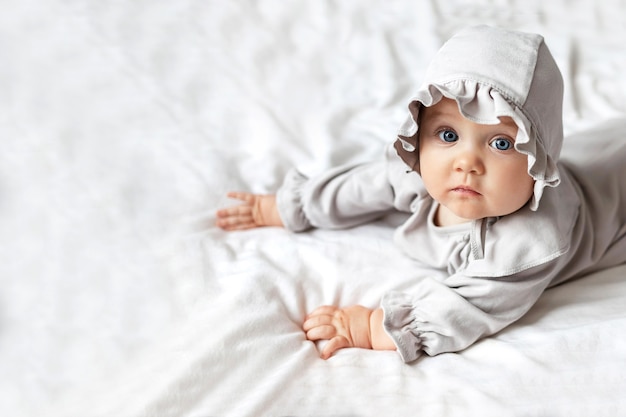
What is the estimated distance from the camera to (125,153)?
4.95 feet

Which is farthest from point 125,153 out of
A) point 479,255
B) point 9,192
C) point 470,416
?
point 470,416

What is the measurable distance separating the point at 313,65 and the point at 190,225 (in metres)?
0.51

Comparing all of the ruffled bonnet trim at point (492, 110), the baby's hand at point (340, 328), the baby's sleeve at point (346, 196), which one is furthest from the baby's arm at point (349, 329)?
the ruffled bonnet trim at point (492, 110)

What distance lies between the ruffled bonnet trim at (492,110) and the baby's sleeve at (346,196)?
0.25 meters

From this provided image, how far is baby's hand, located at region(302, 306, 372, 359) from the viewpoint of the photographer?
1185mm

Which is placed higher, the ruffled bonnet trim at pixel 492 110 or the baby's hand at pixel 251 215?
the ruffled bonnet trim at pixel 492 110

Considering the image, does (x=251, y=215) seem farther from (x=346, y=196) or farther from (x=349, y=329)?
(x=349, y=329)

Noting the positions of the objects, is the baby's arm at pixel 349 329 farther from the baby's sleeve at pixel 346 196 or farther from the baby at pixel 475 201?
the baby's sleeve at pixel 346 196

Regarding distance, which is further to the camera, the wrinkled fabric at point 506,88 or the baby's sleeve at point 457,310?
the baby's sleeve at point 457,310

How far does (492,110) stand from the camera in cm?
102

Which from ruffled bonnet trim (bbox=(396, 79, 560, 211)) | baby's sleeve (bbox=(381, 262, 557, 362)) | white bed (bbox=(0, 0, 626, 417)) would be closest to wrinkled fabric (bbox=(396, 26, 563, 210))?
ruffled bonnet trim (bbox=(396, 79, 560, 211))

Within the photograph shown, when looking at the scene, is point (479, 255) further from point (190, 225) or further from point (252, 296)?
point (190, 225)

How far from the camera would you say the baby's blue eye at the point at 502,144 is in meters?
1.06

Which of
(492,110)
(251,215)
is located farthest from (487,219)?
(251,215)
